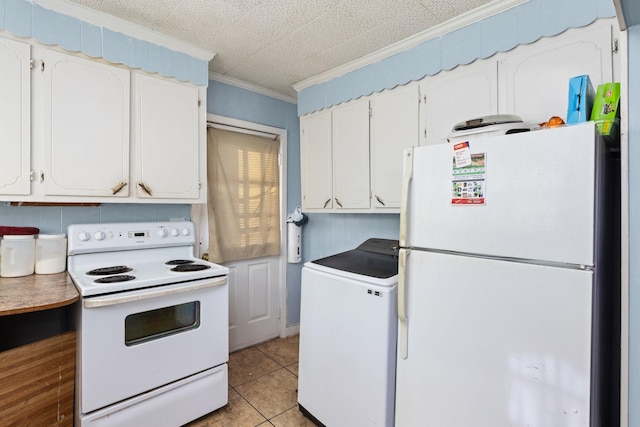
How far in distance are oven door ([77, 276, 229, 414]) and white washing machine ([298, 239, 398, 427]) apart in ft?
1.80

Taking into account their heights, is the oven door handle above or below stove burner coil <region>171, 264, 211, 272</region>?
below

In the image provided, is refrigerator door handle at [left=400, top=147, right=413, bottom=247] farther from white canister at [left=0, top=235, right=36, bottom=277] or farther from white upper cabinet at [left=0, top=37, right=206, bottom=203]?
white canister at [left=0, top=235, right=36, bottom=277]

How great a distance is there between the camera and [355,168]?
95.5 inches

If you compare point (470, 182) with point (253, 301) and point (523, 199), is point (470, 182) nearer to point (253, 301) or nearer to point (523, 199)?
point (523, 199)

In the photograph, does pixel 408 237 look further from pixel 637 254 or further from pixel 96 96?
pixel 96 96

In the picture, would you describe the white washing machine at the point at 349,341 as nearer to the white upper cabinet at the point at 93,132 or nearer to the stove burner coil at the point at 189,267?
the stove burner coil at the point at 189,267

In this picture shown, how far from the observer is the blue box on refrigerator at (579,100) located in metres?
1.28

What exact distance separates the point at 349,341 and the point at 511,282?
858mm

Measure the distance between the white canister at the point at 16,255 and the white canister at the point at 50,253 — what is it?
0.03 meters

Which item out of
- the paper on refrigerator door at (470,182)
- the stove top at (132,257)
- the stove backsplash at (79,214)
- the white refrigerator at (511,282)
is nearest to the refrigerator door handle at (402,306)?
the white refrigerator at (511,282)

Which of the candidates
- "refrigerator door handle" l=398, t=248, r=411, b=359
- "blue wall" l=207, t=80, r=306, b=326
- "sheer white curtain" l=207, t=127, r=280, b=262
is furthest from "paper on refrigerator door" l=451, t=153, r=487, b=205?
"blue wall" l=207, t=80, r=306, b=326

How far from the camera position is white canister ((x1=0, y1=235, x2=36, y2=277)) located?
1.70 metres

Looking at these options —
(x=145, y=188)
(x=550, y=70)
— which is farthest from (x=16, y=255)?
(x=550, y=70)

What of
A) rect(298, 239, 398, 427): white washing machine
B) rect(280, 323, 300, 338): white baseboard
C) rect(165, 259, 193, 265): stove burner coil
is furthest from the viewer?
rect(280, 323, 300, 338): white baseboard
